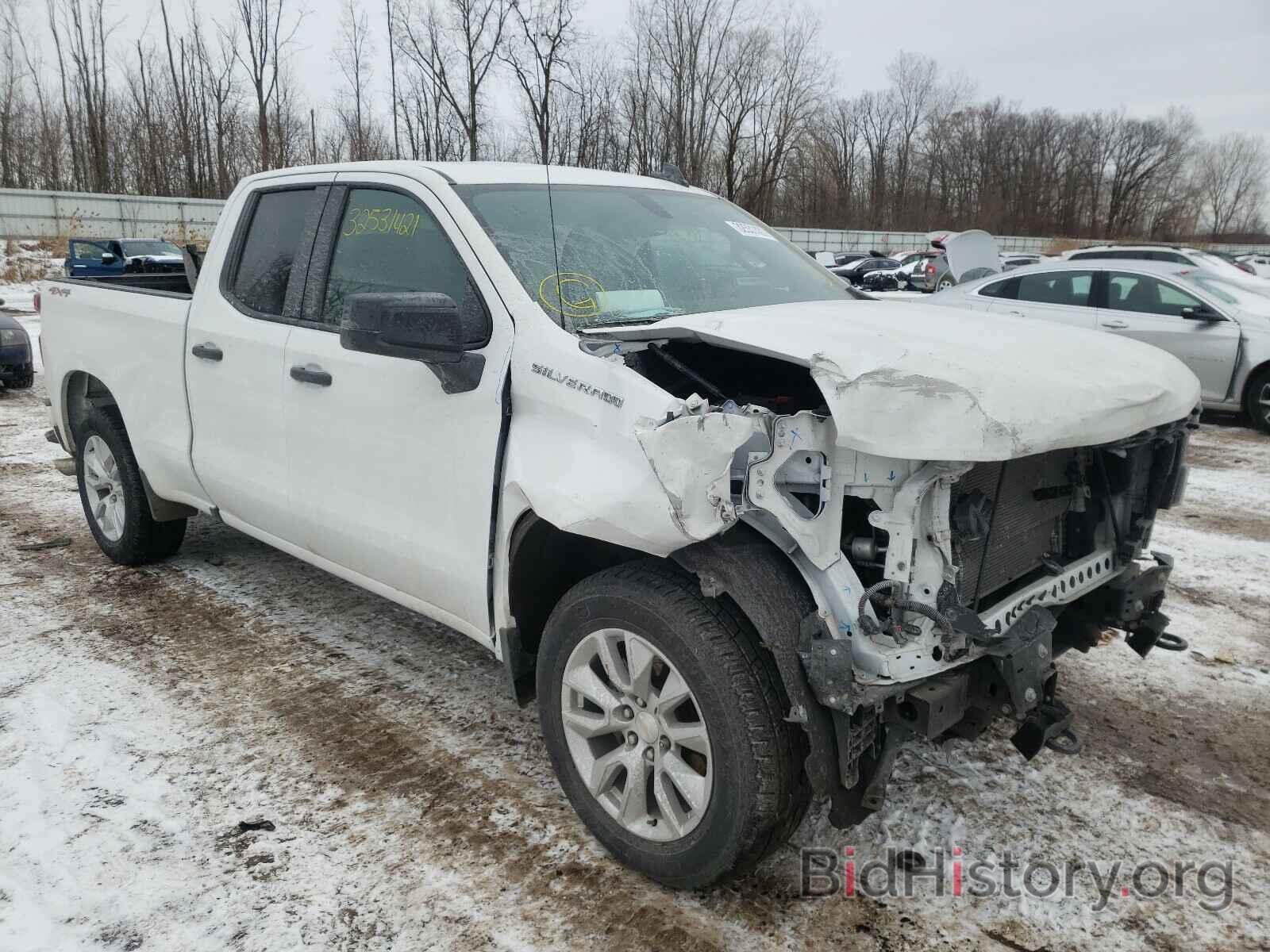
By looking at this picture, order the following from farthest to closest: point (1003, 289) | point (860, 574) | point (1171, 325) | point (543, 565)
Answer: point (1003, 289), point (1171, 325), point (543, 565), point (860, 574)

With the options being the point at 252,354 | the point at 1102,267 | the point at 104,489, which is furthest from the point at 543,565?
the point at 1102,267

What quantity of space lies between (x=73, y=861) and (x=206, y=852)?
0.37m

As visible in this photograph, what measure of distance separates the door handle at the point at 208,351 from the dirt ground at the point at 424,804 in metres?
1.27

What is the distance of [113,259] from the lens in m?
20.2

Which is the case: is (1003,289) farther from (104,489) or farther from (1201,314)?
(104,489)

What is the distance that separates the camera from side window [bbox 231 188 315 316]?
3809 mm

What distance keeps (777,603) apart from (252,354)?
8.51ft

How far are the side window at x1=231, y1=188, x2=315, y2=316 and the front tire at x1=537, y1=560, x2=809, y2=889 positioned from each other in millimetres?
2041

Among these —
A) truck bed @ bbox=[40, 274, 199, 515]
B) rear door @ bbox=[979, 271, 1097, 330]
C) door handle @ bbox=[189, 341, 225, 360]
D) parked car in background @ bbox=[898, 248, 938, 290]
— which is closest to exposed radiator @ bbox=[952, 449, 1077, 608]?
door handle @ bbox=[189, 341, 225, 360]

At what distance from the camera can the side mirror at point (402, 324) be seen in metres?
2.61

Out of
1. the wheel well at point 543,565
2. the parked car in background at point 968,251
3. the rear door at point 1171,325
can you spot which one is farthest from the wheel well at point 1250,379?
the wheel well at point 543,565

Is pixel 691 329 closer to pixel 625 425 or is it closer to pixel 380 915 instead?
pixel 625 425

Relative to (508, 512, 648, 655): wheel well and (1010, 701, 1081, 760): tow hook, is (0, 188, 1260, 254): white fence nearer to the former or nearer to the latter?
(508, 512, 648, 655): wheel well

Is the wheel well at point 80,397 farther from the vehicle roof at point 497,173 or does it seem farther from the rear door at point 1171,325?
the rear door at point 1171,325
